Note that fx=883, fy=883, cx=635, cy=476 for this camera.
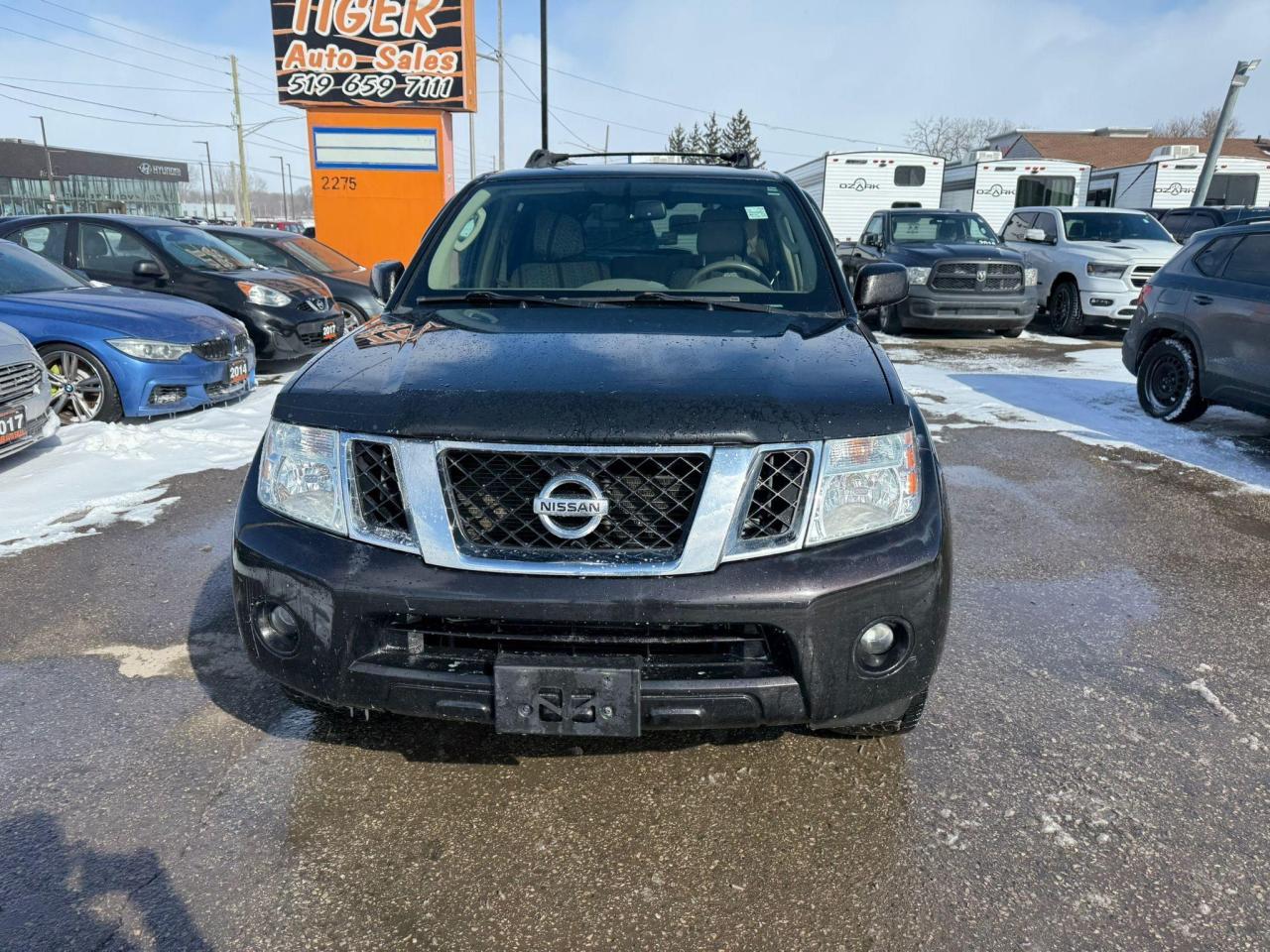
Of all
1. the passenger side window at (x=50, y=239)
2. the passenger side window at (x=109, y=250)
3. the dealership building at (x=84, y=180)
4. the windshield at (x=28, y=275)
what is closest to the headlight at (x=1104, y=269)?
the passenger side window at (x=109, y=250)

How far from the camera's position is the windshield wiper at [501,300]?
10.0 ft

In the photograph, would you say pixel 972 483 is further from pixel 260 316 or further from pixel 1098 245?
pixel 1098 245

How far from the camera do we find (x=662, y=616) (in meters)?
1.98

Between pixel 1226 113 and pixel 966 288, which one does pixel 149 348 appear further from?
pixel 1226 113

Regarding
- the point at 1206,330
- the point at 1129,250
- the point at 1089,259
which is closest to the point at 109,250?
the point at 1206,330

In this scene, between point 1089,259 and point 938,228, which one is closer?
point 1089,259

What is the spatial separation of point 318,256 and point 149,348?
224 inches

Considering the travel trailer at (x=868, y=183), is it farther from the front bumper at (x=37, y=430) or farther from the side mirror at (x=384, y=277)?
the side mirror at (x=384, y=277)

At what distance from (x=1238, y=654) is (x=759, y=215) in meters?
2.48

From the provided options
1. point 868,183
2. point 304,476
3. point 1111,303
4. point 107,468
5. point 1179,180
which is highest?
point 1179,180

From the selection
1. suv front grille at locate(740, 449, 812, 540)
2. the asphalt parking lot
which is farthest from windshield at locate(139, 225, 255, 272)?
suv front grille at locate(740, 449, 812, 540)

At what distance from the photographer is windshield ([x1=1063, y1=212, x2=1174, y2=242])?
43.5 ft

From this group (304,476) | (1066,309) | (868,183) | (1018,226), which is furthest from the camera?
(868,183)

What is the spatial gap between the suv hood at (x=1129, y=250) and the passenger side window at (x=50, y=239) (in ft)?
41.6
